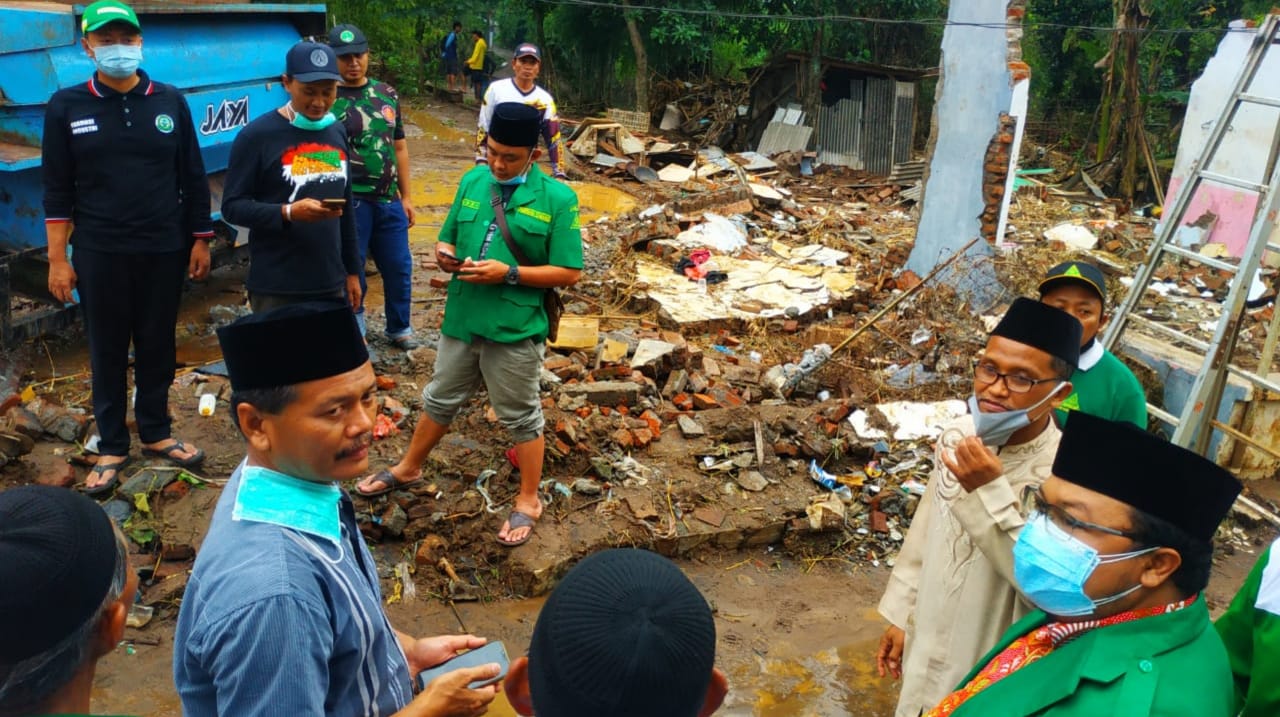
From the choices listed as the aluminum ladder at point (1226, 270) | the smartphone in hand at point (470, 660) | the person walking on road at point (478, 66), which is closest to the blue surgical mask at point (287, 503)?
the smartphone in hand at point (470, 660)

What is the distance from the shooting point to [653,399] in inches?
253

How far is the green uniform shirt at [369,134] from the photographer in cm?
588

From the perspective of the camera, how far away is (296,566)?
1.80 metres

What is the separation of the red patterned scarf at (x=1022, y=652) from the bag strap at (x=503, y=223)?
2733 mm

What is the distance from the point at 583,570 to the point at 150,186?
389cm

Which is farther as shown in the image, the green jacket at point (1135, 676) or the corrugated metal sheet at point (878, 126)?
the corrugated metal sheet at point (878, 126)

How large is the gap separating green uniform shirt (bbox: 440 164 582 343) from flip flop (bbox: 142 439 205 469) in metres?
1.74

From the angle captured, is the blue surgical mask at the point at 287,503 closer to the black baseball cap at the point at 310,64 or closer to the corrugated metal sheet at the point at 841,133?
the black baseball cap at the point at 310,64

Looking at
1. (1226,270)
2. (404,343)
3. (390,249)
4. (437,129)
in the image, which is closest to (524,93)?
(390,249)

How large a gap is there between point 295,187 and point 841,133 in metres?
16.3

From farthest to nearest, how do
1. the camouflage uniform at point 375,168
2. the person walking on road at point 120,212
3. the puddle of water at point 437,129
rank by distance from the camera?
the puddle of water at point 437,129 → the camouflage uniform at point 375,168 → the person walking on road at point 120,212

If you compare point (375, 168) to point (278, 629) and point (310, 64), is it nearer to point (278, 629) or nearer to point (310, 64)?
point (310, 64)

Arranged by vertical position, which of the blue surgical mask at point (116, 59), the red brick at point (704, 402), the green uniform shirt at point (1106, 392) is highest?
the blue surgical mask at point (116, 59)

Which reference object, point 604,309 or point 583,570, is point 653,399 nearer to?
point 604,309
